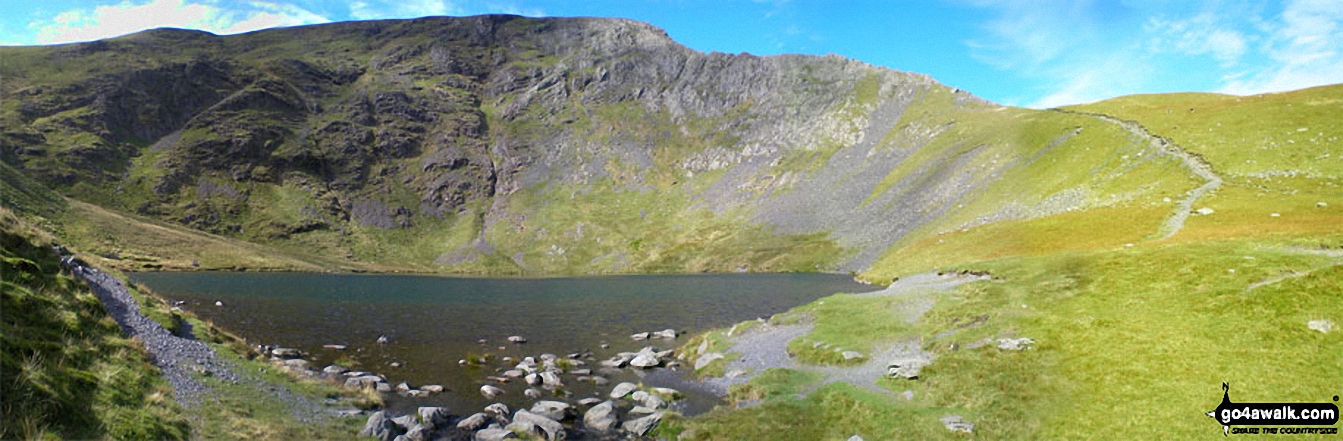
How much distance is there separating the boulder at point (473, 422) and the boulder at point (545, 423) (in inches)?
56.0

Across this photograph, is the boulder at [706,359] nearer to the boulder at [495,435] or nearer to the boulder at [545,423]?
the boulder at [545,423]

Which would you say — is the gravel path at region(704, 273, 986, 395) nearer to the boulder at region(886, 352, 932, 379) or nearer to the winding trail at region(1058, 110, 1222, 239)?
the boulder at region(886, 352, 932, 379)

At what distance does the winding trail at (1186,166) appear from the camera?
2347 inches

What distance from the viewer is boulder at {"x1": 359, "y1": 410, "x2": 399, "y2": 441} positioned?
22552 millimetres

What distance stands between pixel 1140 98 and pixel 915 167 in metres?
56.5

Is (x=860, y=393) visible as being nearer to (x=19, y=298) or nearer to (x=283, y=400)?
(x=283, y=400)

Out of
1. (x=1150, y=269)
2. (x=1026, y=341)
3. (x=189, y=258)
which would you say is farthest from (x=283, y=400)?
(x=189, y=258)

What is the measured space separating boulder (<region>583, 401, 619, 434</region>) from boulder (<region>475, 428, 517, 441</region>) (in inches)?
160

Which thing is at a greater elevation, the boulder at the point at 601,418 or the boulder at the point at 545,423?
the boulder at the point at 545,423

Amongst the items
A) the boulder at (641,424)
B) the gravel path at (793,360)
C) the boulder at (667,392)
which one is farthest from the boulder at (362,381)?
the gravel path at (793,360)

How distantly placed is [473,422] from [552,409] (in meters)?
4.20

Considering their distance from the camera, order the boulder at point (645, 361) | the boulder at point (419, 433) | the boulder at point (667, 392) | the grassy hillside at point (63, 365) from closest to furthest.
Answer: the grassy hillside at point (63, 365), the boulder at point (419, 433), the boulder at point (667, 392), the boulder at point (645, 361)

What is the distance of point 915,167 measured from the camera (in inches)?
6422

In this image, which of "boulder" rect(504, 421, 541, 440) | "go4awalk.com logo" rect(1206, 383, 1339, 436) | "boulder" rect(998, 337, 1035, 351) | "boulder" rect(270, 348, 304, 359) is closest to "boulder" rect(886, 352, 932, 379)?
"boulder" rect(998, 337, 1035, 351)
